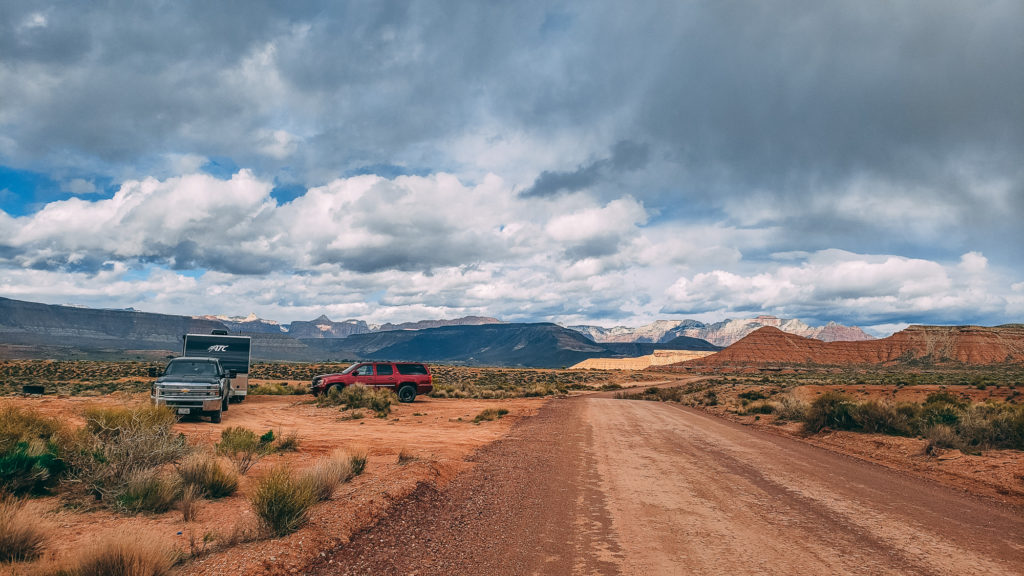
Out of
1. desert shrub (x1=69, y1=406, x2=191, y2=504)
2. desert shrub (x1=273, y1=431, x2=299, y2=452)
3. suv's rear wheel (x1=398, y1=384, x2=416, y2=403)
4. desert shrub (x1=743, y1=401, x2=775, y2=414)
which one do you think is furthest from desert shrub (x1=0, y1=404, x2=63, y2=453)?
desert shrub (x1=743, y1=401, x2=775, y2=414)

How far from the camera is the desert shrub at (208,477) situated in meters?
7.60

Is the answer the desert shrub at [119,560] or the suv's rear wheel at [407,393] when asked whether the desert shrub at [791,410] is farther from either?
the desert shrub at [119,560]

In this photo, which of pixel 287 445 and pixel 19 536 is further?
pixel 287 445

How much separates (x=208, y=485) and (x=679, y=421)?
1747 centimetres

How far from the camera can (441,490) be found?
865 cm

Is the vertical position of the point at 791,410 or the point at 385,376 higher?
the point at 385,376

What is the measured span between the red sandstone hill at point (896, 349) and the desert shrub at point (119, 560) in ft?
459

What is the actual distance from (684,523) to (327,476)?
4.98 metres

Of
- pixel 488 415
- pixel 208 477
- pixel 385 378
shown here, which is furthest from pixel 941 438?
pixel 385 378

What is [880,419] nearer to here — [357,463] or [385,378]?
[357,463]

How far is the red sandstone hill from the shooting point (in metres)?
116

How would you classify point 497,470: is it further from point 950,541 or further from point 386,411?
point 386,411

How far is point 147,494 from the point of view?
680cm

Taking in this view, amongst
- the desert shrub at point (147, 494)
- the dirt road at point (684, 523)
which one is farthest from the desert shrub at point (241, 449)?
the dirt road at point (684, 523)
